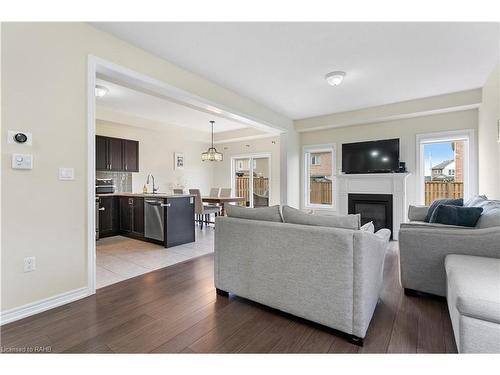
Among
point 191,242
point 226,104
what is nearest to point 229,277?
point 191,242

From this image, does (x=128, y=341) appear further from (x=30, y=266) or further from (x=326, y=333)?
(x=326, y=333)

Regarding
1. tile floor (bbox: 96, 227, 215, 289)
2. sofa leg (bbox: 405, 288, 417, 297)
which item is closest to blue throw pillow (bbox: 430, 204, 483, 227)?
sofa leg (bbox: 405, 288, 417, 297)

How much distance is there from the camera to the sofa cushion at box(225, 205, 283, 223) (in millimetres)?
2082

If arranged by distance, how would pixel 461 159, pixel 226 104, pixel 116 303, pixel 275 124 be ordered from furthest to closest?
1. pixel 275 124
2. pixel 461 159
3. pixel 226 104
4. pixel 116 303

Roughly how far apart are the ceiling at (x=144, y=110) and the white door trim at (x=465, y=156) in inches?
164

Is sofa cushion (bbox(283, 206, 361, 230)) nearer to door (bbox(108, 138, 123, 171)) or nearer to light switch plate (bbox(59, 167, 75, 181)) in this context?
light switch plate (bbox(59, 167, 75, 181))

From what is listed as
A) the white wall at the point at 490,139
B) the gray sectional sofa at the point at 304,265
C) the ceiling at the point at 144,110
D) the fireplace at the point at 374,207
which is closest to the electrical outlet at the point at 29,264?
the gray sectional sofa at the point at 304,265

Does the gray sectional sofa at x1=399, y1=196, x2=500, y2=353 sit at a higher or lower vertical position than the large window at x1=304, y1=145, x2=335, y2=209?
lower

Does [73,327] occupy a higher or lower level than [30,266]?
lower

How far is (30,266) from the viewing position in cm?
200

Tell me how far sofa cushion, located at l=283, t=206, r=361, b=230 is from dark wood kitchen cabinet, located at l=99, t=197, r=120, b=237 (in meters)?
4.10

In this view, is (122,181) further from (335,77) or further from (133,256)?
(335,77)

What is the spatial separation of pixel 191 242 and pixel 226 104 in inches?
96.2
